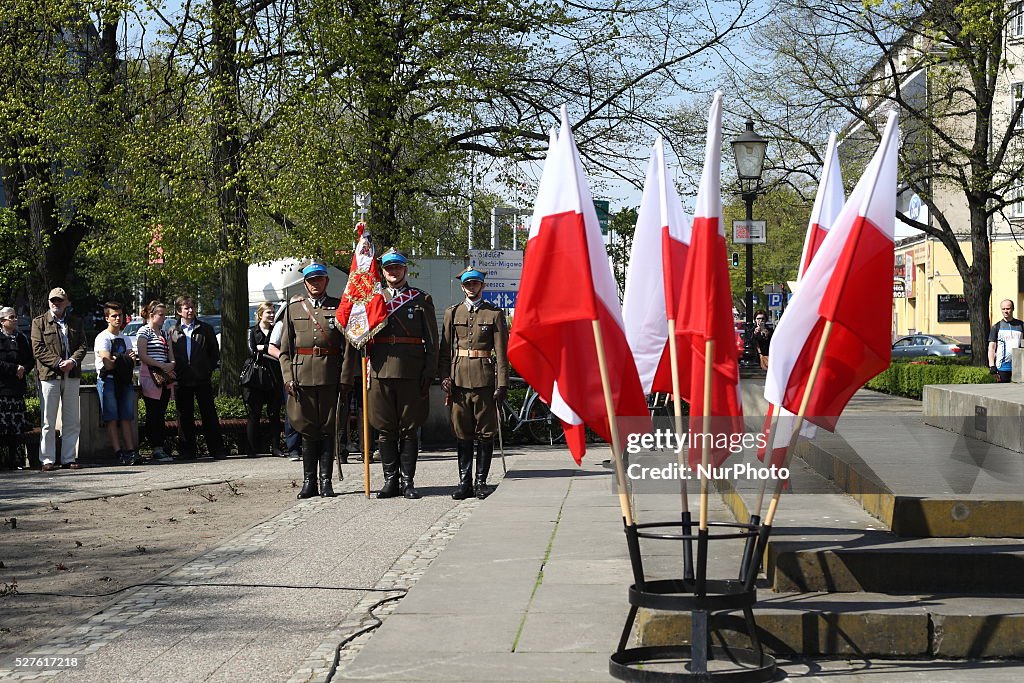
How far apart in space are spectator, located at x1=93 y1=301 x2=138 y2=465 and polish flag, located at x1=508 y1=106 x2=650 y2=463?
11.5m

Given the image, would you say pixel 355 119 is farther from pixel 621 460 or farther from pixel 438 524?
pixel 621 460

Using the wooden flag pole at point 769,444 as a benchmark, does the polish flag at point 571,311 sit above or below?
above

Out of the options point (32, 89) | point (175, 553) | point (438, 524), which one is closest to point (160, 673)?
point (175, 553)

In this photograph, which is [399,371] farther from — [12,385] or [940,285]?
[940,285]

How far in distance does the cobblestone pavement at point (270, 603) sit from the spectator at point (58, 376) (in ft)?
17.5

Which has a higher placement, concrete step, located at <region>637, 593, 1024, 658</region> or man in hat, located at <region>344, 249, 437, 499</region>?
man in hat, located at <region>344, 249, 437, 499</region>

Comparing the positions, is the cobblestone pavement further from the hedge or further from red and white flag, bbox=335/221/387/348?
the hedge

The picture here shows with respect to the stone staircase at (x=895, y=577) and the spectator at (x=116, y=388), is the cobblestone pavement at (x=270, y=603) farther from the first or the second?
the spectator at (x=116, y=388)

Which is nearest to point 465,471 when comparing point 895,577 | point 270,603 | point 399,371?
point 399,371

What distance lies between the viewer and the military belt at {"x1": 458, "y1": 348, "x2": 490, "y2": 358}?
39.6 feet

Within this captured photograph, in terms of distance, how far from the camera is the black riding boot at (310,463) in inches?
470

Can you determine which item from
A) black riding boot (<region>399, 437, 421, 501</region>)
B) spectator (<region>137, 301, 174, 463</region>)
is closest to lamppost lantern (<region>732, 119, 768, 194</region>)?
spectator (<region>137, 301, 174, 463</region>)

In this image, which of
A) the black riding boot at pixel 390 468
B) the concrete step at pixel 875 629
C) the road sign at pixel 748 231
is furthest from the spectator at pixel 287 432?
the concrete step at pixel 875 629

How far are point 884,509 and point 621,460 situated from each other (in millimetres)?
2047
